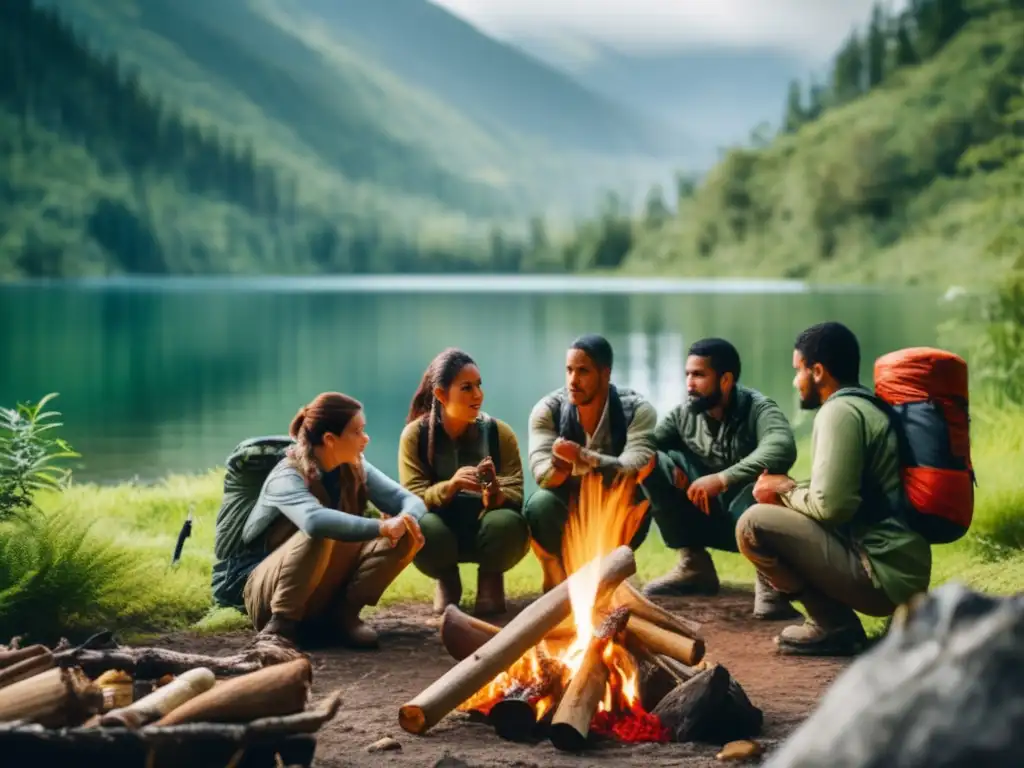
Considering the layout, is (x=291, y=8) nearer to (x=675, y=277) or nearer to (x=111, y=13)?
(x=111, y=13)

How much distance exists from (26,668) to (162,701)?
556 mm

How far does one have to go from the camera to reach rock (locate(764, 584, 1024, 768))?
2.42m

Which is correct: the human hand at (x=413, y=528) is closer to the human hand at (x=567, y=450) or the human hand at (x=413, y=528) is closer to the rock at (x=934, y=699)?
the human hand at (x=567, y=450)

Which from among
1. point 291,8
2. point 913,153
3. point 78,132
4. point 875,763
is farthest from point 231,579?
point 291,8

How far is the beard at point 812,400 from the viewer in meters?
6.94

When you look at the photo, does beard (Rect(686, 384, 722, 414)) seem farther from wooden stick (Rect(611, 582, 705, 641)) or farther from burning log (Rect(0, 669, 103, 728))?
burning log (Rect(0, 669, 103, 728))

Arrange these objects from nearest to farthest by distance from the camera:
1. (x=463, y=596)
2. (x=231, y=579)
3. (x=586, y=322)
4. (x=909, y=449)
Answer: (x=909, y=449)
(x=231, y=579)
(x=463, y=596)
(x=586, y=322)

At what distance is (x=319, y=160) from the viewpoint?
332 ft

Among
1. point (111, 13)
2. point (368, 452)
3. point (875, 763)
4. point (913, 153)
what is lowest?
point (368, 452)

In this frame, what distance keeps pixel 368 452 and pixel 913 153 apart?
133 feet

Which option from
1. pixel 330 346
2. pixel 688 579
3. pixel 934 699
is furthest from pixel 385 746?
pixel 330 346

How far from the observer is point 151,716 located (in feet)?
15.7

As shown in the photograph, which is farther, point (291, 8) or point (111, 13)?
point (291, 8)

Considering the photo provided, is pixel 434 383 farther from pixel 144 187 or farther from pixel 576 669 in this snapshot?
pixel 144 187
